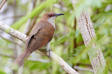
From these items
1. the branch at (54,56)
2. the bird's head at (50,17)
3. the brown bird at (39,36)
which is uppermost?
the branch at (54,56)

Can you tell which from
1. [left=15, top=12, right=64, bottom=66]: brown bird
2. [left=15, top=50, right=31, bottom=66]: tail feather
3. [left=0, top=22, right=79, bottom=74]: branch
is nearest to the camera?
[left=0, top=22, right=79, bottom=74]: branch

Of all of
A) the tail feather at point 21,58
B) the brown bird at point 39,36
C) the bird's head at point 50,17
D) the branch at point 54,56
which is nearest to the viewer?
the branch at point 54,56

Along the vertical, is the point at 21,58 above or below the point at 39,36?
above

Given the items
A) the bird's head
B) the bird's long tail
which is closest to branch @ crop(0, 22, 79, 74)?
the bird's long tail

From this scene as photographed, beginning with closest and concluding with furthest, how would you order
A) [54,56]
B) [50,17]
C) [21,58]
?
1. [54,56]
2. [21,58]
3. [50,17]

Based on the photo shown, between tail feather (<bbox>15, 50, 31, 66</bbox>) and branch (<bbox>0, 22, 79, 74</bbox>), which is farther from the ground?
branch (<bbox>0, 22, 79, 74</bbox>)

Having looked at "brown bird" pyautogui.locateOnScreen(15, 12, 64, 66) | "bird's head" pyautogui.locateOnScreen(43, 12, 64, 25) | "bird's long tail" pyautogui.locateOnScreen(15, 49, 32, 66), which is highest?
"bird's long tail" pyautogui.locateOnScreen(15, 49, 32, 66)

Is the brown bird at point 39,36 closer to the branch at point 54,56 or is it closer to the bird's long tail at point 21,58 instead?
the bird's long tail at point 21,58

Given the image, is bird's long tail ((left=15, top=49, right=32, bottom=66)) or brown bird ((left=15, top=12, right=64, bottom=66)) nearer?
bird's long tail ((left=15, top=49, right=32, bottom=66))

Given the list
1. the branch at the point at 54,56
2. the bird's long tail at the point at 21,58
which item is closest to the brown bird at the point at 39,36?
the bird's long tail at the point at 21,58

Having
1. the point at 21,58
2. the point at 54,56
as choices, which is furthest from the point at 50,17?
the point at 54,56

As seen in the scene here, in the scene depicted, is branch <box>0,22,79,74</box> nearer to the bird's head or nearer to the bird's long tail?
the bird's long tail

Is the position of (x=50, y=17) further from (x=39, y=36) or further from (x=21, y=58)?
(x=21, y=58)

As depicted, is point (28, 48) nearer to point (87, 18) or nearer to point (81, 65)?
point (81, 65)
